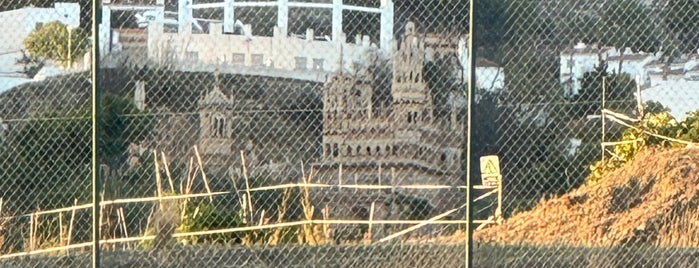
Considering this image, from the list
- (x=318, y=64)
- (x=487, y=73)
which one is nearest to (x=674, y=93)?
(x=487, y=73)

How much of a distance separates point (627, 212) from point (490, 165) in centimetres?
107

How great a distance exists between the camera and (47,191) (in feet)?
30.3

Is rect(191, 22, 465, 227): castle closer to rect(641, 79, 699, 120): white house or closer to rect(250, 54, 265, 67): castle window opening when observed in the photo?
rect(250, 54, 265, 67): castle window opening

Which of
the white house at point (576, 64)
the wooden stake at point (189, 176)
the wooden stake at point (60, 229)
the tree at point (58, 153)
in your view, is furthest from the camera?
the white house at point (576, 64)

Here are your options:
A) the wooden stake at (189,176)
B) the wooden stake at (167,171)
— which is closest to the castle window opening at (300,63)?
the wooden stake at (189,176)

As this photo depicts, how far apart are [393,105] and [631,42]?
1.93 meters

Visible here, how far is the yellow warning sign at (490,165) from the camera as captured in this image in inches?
371

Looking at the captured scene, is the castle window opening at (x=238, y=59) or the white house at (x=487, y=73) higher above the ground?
the castle window opening at (x=238, y=59)

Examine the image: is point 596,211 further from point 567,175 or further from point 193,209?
point 193,209

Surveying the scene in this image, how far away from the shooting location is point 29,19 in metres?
9.71

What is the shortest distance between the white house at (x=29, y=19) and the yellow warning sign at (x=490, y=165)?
10.1 ft

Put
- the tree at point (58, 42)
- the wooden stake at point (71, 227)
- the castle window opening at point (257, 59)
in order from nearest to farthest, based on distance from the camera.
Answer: the wooden stake at point (71, 227), the tree at point (58, 42), the castle window opening at point (257, 59)

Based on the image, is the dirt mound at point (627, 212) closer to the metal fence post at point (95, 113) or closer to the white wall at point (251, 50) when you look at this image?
the white wall at point (251, 50)

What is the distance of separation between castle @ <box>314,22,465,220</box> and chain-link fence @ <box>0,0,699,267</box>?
0.02m
